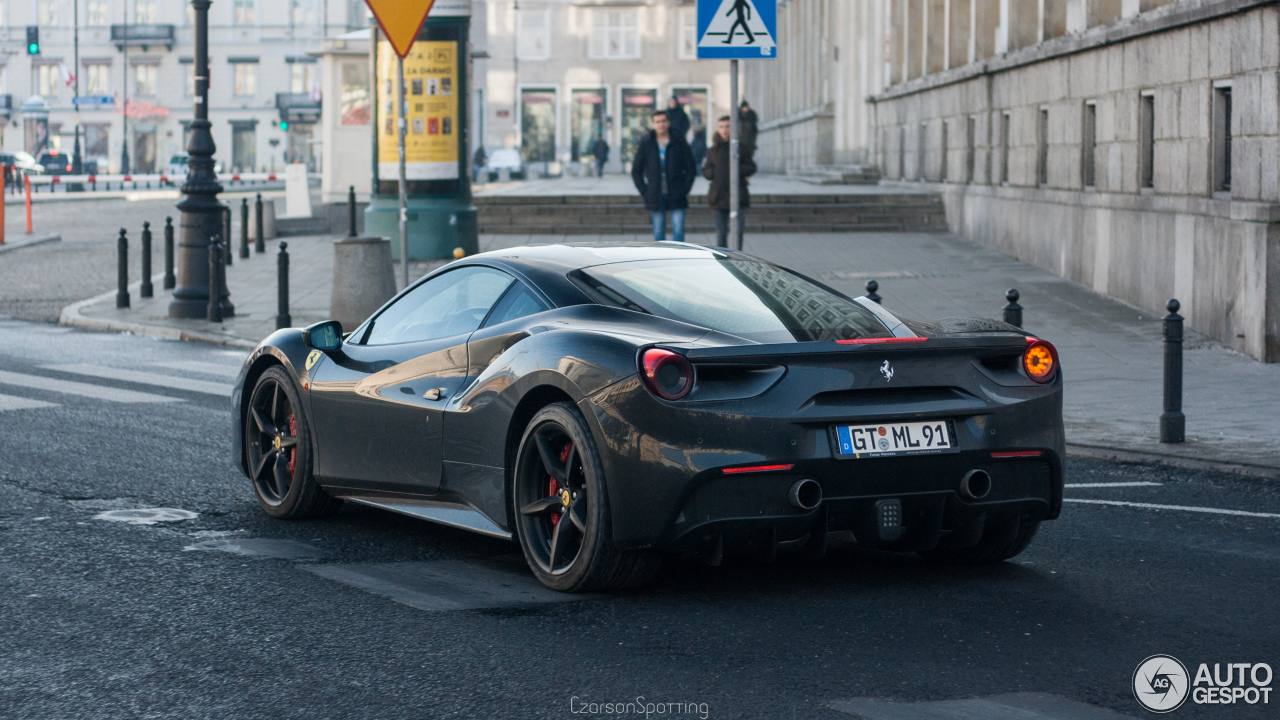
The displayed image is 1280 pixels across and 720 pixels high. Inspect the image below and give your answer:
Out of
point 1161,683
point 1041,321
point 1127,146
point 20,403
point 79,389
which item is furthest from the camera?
point 1127,146

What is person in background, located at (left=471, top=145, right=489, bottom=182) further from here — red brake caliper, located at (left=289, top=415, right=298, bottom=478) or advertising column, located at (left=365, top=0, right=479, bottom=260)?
red brake caliper, located at (left=289, top=415, right=298, bottom=478)

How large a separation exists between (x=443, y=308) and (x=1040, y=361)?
2289 mm

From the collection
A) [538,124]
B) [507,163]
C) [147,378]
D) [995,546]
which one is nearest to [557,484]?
[995,546]

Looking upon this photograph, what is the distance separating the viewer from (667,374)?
522 cm

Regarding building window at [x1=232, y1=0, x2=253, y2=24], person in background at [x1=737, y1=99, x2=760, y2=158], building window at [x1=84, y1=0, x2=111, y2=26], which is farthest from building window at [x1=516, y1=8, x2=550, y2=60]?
person in background at [x1=737, y1=99, x2=760, y2=158]

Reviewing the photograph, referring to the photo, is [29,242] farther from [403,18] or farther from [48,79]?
[48,79]

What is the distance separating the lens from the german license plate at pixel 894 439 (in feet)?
17.5

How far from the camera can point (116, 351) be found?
48.5ft

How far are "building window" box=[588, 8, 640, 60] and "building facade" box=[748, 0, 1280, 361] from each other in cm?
5169

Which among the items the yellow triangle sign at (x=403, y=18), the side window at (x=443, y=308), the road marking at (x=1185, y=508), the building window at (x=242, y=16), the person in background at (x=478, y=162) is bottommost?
the road marking at (x=1185, y=508)

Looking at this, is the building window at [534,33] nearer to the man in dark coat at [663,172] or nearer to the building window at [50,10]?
the building window at [50,10]

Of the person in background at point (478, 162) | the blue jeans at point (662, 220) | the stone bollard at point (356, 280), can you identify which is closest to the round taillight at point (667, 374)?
the stone bollard at point (356, 280)

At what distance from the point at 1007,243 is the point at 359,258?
10622mm

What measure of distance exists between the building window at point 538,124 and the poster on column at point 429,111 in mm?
56658
